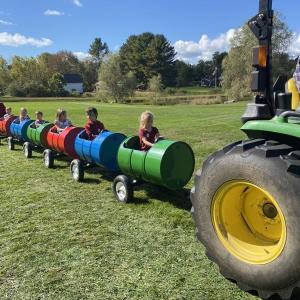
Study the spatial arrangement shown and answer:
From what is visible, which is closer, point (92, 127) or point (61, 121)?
point (92, 127)

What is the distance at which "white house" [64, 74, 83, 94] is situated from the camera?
101175 millimetres

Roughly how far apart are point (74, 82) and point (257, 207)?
10246 cm

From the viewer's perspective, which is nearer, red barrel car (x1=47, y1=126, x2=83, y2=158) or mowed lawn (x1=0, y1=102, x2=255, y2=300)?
mowed lawn (x1=0, y1=102, x2=255, y2=300)

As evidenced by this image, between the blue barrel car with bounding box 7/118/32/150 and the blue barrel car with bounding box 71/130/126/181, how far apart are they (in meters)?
3.95

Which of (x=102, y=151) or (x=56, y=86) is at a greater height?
(x=56, y=86)

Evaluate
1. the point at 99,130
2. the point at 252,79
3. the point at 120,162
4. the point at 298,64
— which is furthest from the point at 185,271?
the point at 99,130

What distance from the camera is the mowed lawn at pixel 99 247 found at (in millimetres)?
3723

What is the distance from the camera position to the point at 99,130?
850cm

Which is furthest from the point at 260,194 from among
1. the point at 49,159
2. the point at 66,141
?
the point at 49,159

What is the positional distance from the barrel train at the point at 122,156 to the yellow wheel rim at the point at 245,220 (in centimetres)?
239

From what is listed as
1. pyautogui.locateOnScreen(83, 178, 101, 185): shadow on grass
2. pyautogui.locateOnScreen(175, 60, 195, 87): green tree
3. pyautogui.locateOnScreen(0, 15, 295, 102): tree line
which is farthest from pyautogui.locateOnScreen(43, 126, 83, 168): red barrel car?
pyautogui.locateOnScreen(175, 60, 195, 87): green tree

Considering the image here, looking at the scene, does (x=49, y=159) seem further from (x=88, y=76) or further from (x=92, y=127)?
(x=88, y=76)

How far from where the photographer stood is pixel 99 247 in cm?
468

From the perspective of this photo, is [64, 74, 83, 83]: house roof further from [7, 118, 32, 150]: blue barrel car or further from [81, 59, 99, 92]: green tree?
[7, 118, 32, 150]: blue barrel car
